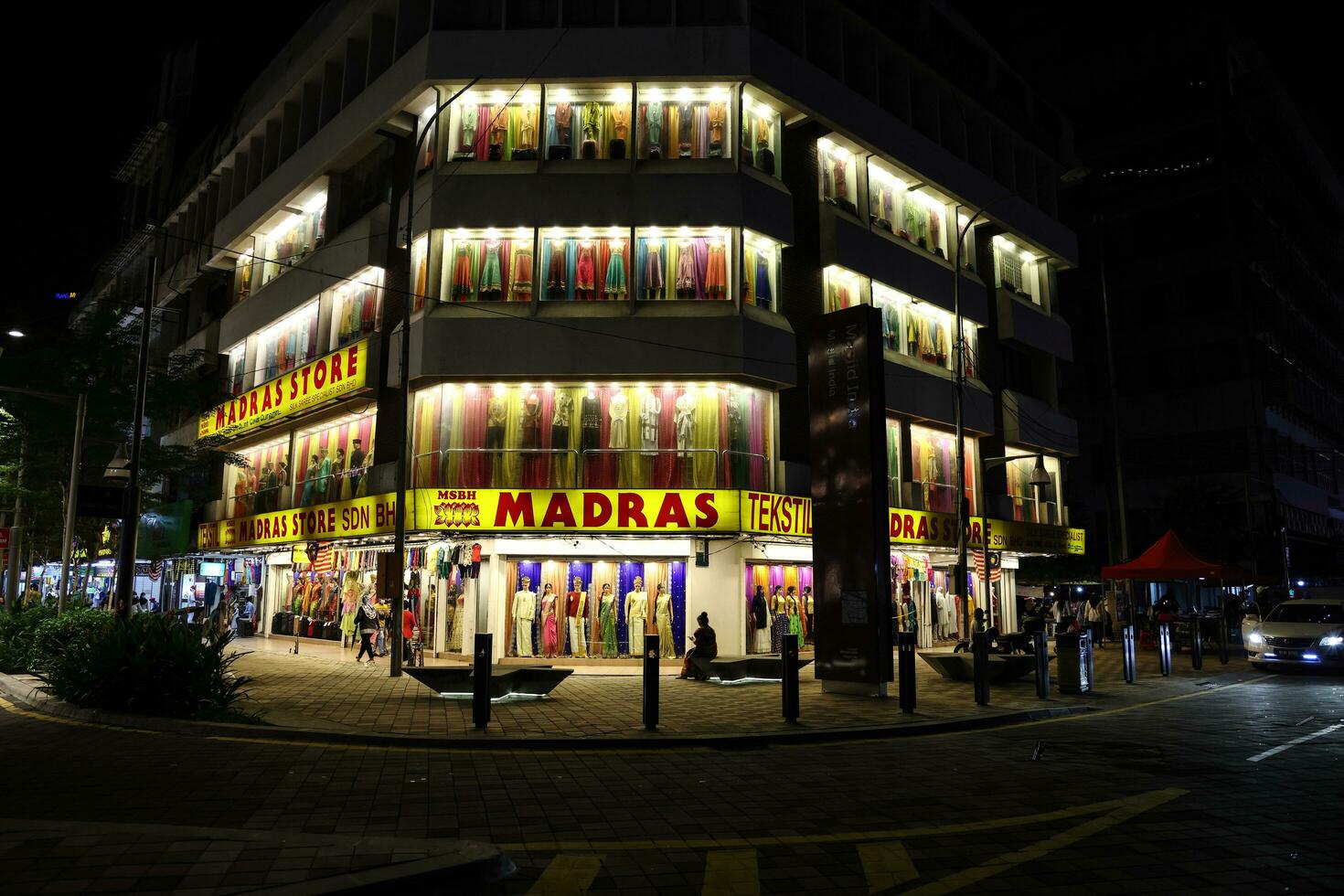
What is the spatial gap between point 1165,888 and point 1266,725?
9.21m

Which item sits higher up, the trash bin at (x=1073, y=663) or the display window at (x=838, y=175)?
the display window at (x=838, y=175)

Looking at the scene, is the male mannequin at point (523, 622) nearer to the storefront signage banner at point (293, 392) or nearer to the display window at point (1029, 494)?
the storefront signage banner at point (293, 392)

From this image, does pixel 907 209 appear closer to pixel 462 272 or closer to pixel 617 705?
pixel 462 272

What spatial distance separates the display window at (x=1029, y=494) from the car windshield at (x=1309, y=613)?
36.6 ft

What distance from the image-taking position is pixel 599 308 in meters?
23.9

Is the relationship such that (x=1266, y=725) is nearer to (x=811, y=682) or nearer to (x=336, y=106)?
(x=811, y=682)

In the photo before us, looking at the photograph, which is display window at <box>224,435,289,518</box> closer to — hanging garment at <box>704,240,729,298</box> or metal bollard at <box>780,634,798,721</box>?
hanging garment at <box>704,240,729,298</box>

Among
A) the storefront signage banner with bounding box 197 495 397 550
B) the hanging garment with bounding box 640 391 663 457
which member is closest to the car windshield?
the hanging garment with bounding box 640 391 663 457

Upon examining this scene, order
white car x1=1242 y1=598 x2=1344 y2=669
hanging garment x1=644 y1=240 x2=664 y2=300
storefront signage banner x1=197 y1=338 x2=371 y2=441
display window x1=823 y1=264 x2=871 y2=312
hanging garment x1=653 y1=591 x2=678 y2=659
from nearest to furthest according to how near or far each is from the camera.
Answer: white car x1=1242 y1=598 x2=1344 y2=669 < hanging garment x1=653 y1=591 x2=678 y2=659 < hanging garment x1=644 y1=240 x2=664 y2=300 < storefront signage banner x1=197 y1=338 x2=371 y2=441 < display window x1=823 y1=264 x2=871 y2=312

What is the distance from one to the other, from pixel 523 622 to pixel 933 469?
1532 centimetres

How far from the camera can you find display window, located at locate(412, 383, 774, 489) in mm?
23406

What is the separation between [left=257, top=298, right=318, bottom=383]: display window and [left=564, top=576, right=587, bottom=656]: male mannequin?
1295 cm

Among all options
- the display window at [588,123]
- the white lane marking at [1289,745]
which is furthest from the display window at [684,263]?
the white lane marking at [1289,745]

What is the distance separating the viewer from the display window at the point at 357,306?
89.9 feet
